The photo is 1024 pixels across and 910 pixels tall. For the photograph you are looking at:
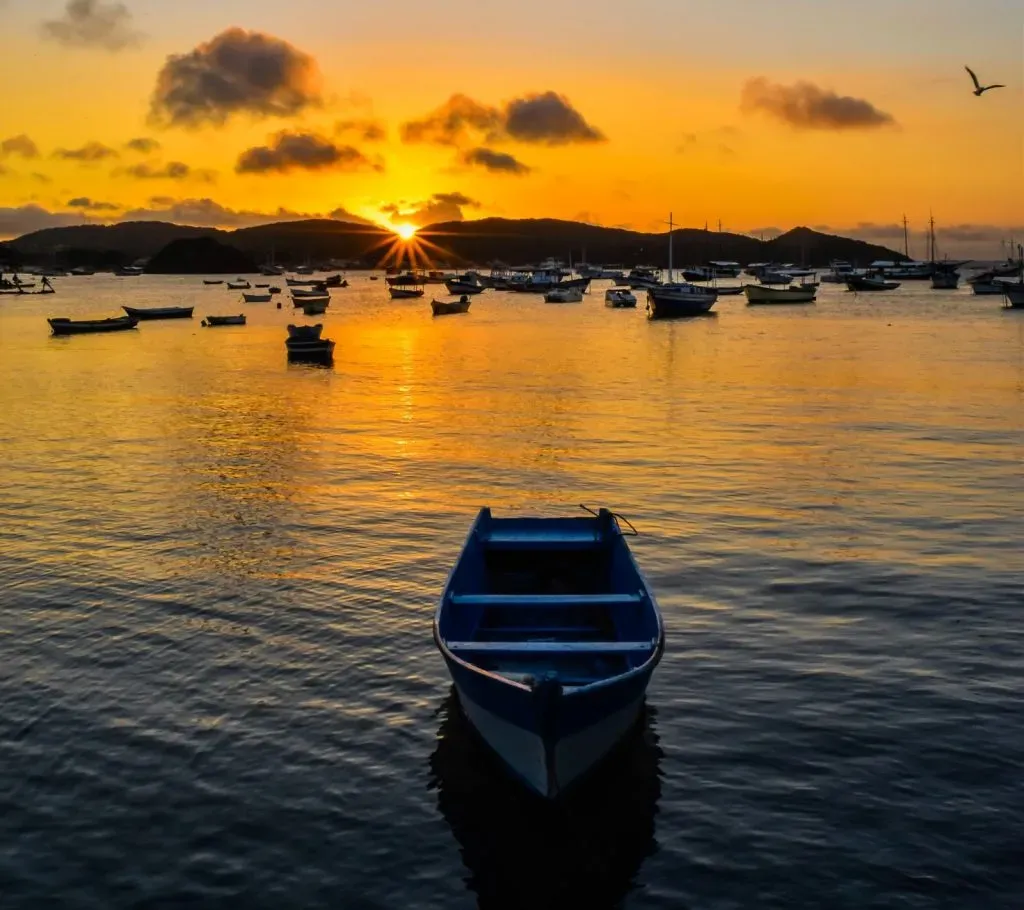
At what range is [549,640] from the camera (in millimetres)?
15648

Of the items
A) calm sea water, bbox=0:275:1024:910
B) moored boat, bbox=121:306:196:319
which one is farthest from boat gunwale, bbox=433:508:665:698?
moored boat, bbox=121:306:196:319

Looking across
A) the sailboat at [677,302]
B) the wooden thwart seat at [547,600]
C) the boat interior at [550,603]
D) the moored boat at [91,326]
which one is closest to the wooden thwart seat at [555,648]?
the boat interior at [550,603]

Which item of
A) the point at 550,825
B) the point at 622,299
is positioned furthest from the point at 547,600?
the point at 622,299

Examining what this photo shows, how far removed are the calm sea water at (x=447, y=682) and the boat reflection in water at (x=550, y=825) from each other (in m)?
0.04

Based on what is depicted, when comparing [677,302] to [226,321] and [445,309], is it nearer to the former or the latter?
[445,309]

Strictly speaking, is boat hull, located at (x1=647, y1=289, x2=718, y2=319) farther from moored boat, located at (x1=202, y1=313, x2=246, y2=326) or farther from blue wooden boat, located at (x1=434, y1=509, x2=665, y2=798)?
blue wooden boat, located at (x1=434, y1=509, x2=665, y2=798)

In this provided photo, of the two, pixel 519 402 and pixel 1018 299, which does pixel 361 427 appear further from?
pixel 1018 299

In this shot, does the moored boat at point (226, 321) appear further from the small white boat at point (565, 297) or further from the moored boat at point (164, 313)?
the small white boat at point (565, 297)

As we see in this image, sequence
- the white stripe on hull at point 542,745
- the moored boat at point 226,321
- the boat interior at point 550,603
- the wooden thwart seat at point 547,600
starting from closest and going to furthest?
the white stripe on hull at point 542,745
the boat interior at point 550,603
the wooden thwart seat at point 547,600
the moored boat at point 226,321

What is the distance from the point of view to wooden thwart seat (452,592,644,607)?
14.7 metres

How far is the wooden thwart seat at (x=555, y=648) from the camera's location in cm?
1279

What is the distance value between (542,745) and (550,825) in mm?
1278

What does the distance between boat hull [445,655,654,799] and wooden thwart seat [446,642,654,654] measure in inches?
24.4

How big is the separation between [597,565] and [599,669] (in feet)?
13.9
